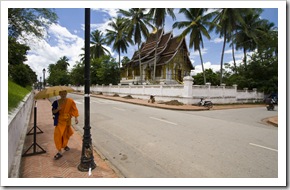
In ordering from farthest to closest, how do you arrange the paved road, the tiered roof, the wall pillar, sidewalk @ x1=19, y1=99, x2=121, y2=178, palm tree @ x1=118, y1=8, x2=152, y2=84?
the tiered roof → palm tree @ x1=118, y1=8, x2=152, y2=84 → the wall pillar → the paved road → sidewalk @ x1=19, y1=99, x2=121, y2=178

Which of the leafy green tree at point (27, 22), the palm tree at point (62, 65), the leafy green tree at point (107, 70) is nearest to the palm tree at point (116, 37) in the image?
the leafy green tree at point (107, 70)

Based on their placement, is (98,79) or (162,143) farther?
(98,79)

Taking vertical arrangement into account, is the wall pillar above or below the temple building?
below

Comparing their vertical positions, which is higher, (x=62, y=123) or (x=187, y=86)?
(x=187, y=86)

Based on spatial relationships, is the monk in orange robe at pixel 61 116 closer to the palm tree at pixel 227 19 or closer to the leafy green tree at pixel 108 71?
the palm tree at pixel 227 19

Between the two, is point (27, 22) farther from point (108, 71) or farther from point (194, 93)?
point (108, 71)

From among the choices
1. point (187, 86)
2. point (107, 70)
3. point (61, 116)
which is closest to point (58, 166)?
point (61, 116)

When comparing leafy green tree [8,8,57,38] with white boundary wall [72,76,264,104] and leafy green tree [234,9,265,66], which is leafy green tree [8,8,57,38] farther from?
leafy green tree [234,9,265,66]

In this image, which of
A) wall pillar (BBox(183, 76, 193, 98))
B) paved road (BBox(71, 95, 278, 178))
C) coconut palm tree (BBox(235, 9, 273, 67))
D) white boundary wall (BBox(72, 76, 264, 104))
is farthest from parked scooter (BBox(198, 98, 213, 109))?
coconut palm tree (BBox(235, 9, 273, 67))

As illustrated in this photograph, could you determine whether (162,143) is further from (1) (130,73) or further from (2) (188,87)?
(1) (130,73)

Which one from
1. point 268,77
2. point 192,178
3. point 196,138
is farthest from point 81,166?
point 268,77

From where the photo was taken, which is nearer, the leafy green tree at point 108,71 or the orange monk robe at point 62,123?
the orange monk robe at point 62,123

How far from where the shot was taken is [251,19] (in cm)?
2980

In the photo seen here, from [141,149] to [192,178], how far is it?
6.42 ft
